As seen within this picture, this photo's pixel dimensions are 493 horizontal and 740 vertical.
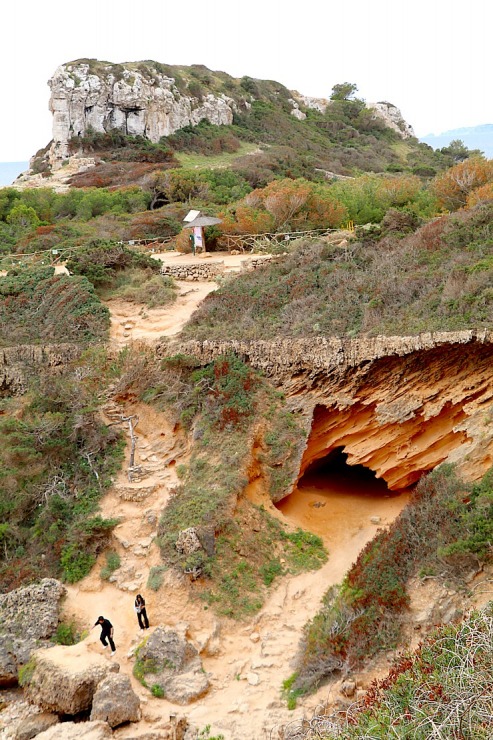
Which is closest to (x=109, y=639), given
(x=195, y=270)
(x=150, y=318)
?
(x=150, y=318)

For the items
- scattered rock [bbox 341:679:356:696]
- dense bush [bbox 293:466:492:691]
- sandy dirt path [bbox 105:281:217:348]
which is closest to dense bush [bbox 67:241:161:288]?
sandy dirt path [bbox 105:281:217:348]

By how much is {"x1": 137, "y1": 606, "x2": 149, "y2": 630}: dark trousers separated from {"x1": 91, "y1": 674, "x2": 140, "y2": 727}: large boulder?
1845 mm

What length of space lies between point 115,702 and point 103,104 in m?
60.3

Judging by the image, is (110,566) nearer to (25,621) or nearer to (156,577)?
(156,577)

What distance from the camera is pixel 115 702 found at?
9.88m

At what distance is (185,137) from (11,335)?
46026 millimetres

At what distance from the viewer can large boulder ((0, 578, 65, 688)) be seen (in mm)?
11961

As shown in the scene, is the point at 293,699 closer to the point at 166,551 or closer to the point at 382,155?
the point at 166,551

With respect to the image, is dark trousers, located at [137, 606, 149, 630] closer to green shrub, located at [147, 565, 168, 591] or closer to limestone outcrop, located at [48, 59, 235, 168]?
green shrub, located at [147, 565, 168, 591]

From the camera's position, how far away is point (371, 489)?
1627cm

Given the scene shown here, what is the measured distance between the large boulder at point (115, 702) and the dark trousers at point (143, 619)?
185 cm

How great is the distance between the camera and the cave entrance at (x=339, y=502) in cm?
1441

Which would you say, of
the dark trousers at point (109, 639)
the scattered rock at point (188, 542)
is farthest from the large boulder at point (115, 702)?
the scattered rock at point (188, 542)

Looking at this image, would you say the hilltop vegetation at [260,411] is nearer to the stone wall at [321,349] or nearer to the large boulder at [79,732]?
the stone wall at [321,349]
